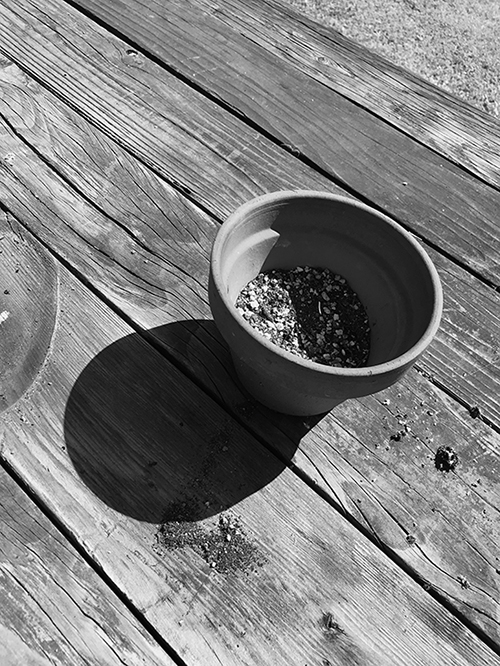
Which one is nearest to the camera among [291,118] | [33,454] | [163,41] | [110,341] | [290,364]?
[290,364]

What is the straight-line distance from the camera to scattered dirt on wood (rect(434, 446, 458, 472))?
100 centimetres

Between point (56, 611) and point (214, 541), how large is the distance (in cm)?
22

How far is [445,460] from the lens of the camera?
1.01m

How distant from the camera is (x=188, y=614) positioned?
2.78 feet

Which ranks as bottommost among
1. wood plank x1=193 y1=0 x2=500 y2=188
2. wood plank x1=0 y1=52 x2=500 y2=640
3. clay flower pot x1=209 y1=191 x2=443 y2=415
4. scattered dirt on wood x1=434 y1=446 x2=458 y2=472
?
wood plank x1=0 y1=52 x2=500 y2=640

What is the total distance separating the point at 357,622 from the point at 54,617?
1.27 feet

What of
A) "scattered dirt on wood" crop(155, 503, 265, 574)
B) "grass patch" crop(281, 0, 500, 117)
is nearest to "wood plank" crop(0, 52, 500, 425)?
"scattered dirt on wood" crop(155, 503, 265, 574)

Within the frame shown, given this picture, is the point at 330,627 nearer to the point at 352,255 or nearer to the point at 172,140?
the point at 352,255

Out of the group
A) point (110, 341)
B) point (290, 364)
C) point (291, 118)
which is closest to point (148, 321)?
point (110, 341)

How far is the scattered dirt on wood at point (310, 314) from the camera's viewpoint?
100 centimetres

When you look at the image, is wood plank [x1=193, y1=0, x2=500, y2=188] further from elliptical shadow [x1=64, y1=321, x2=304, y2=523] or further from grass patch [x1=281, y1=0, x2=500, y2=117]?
grass patch [x1=281, y1=0, x2=500, y2=117]

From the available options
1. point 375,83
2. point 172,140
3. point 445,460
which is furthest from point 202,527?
point 375,83

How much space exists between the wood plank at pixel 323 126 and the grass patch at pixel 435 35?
1.37 metres

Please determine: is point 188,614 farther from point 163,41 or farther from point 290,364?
point 163,41
